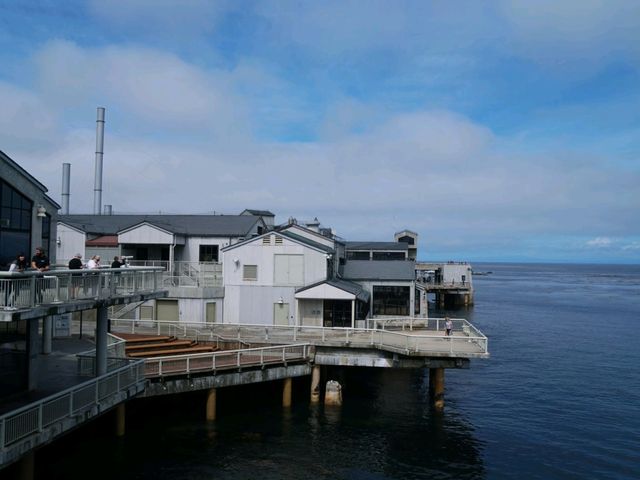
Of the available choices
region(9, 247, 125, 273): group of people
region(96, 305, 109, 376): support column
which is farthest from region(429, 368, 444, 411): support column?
region(9, 247, 125, 273): group of people

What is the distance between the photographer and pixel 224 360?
90.1 ft

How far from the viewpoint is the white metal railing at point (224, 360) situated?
987 inches

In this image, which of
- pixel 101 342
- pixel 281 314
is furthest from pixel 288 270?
pixel 101 342

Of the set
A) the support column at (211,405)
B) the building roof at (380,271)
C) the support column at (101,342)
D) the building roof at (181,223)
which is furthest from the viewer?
the building roof at (181,223)

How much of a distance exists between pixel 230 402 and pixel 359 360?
770 centimetres

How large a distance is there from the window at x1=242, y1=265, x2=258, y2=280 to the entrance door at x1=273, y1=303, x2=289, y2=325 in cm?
268

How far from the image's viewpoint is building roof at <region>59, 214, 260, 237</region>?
43562 millimetres

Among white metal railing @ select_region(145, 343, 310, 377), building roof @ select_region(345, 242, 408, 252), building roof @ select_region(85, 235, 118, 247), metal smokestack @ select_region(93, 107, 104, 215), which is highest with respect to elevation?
metal smokestack @ select_region(93, 107, 104, 215)

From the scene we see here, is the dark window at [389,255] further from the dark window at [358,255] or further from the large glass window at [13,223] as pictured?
the large glass window at [13,223]

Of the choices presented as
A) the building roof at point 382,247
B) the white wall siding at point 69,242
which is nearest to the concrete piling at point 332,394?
the white wall siding at point 69,242

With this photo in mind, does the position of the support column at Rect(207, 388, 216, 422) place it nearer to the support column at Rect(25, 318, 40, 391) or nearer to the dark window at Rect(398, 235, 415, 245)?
the support column at Rect(25, 318, 40, 391)

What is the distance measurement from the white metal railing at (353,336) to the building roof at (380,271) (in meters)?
6.39

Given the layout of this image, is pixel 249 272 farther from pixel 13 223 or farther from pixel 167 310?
pixel 13 223

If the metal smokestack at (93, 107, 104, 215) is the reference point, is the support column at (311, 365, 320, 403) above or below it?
below
